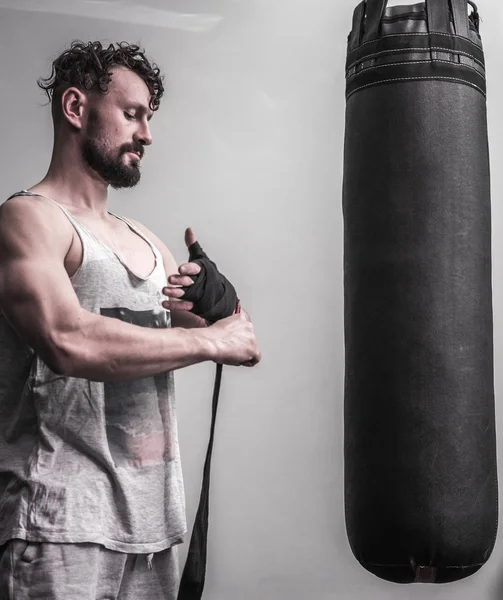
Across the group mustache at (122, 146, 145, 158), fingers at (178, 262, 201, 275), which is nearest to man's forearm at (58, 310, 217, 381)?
fingers at (178, 262, 201, 275)

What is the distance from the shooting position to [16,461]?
1.45m

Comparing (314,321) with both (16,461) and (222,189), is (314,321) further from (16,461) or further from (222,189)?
(16,461)

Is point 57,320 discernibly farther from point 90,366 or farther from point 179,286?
point 179,286

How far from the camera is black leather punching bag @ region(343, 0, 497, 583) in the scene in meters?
1.81

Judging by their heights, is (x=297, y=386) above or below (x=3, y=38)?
below

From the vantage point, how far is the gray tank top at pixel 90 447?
1428 mm

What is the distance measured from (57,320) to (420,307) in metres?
0.84

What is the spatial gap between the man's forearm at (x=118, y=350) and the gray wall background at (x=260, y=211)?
1.29 metres

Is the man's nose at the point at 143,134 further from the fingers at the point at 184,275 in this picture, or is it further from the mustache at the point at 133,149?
the fingers at the point at 184,275

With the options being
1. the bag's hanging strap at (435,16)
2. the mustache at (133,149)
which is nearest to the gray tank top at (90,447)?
the mustache at (133,149)

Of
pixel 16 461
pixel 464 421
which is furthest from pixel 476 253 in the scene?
pixel 16 461

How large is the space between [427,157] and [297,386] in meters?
1.14

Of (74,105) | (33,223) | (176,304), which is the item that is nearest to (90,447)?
(176,304)

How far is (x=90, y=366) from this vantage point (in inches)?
55.7
